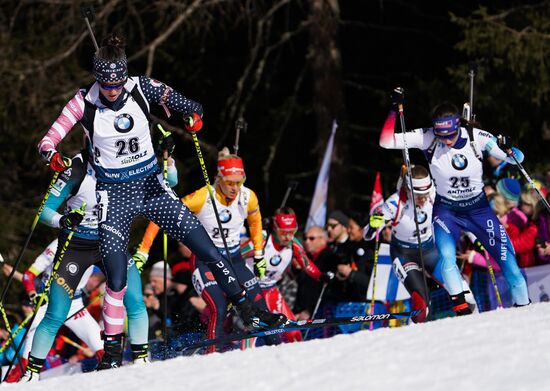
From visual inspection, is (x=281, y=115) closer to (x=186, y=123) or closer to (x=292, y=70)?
(x=292, y=70)

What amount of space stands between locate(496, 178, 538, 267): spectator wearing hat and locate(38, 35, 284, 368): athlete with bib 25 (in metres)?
3.37

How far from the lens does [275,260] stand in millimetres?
11719

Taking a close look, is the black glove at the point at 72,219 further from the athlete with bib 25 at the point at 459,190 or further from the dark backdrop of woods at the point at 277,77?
the dark backdrop of woods at the point at 277,77

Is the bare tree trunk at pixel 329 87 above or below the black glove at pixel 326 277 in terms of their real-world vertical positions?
above

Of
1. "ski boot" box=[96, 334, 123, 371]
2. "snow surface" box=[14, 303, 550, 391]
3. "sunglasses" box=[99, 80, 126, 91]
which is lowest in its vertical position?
"ski boot" box=[96, 334, 123, 371]

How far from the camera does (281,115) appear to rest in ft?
61.2

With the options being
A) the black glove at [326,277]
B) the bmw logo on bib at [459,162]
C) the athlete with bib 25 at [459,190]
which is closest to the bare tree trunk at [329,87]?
the black glove at [326,277]

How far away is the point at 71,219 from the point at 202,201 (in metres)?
1.70

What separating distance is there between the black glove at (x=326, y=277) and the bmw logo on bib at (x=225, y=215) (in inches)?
57.6

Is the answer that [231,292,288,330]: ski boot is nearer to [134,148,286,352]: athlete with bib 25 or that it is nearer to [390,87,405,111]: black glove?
[134,148,286,352]: athlete with bib 25

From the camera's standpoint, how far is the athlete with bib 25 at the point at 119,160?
27.8 feet

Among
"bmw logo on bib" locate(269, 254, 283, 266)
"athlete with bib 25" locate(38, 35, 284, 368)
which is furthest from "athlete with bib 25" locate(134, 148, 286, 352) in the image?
"athlete with bib 25" locate(38, 35, 284, 368)

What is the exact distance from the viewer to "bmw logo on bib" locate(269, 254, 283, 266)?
38.3ft

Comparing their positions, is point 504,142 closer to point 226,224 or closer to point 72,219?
point 226,224
